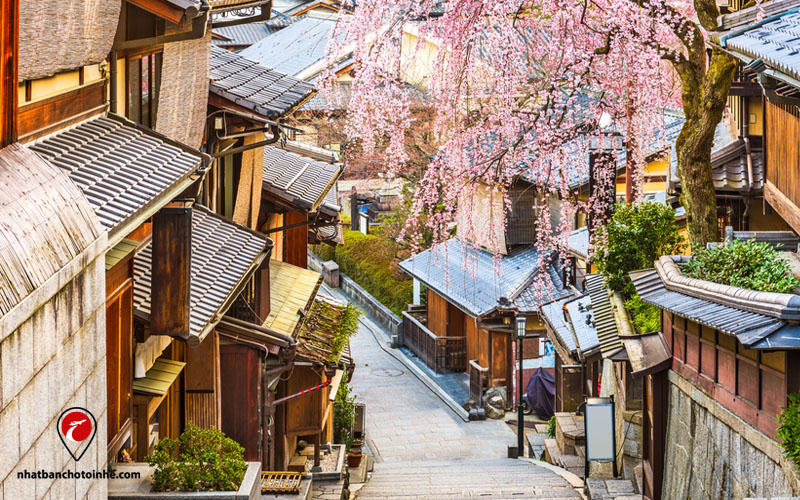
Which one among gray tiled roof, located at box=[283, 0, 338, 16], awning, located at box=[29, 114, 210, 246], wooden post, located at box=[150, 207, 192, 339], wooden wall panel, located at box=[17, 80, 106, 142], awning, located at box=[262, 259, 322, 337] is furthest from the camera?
gray tiled roof, located at box=[283, 0, 338, 16]

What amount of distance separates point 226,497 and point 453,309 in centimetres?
2662

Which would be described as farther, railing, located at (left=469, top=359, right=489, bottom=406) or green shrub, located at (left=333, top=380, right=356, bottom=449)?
railing, located at (left=469, top=359, right=489, bottom=406)

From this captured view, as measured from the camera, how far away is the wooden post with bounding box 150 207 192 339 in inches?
312

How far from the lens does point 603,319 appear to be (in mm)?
16500

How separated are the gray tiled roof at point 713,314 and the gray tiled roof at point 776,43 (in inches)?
86.8

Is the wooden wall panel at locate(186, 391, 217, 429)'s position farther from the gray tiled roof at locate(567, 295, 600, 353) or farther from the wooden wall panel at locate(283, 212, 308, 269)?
the wooden wall panel at locate(283, 212, 308, 269)

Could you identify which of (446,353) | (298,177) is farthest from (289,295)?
(446,353)

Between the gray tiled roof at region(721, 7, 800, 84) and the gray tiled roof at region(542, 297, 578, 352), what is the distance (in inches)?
399

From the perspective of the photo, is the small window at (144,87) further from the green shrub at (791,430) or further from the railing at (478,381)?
the railing at (478,381)

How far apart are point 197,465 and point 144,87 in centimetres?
469

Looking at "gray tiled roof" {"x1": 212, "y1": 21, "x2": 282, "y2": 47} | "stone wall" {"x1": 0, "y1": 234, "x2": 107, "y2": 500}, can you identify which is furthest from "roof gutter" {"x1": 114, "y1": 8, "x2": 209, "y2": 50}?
"gray tiled roof" {"x1": 212, "y1": 21, "x2": 282, "y2": 47}

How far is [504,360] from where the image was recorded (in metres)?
28.8

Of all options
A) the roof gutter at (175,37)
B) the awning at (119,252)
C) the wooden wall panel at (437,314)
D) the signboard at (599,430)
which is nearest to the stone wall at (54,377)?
the awning at (119,252)

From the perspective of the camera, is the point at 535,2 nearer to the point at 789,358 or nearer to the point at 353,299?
the point at 789,358
